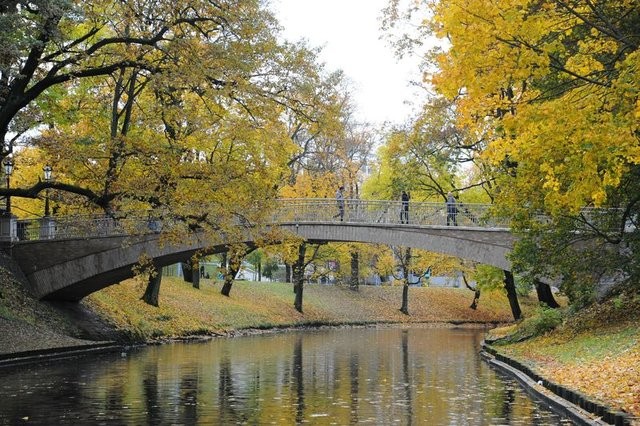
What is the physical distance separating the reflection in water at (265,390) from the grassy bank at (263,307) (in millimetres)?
7317

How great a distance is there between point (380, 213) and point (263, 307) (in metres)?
14.9

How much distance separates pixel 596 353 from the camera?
19.7 metres

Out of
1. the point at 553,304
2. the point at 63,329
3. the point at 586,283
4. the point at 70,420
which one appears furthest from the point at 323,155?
the point at 70,420

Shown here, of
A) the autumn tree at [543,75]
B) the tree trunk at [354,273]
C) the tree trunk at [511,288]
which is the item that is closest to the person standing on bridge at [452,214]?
the tree trunk at [511,288]

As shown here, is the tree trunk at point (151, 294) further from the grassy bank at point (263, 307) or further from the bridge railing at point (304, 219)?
the bridge railing at point (304, 219)

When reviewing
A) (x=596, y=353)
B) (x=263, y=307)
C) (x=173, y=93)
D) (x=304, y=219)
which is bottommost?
(x=263, y=307)

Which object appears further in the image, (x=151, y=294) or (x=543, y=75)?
(x=151, y=294)

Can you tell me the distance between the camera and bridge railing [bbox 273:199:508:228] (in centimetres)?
3450

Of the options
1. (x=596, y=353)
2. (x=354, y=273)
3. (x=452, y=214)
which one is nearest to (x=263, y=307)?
(x=354, y=273)

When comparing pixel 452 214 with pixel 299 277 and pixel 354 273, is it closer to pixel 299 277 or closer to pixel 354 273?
pixel 299 277

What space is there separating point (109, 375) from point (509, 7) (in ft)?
41.4

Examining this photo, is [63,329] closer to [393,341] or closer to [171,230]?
[171,230]

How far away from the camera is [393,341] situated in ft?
124

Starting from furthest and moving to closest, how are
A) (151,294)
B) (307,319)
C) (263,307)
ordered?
(307,319), (263,307), (151,294)
